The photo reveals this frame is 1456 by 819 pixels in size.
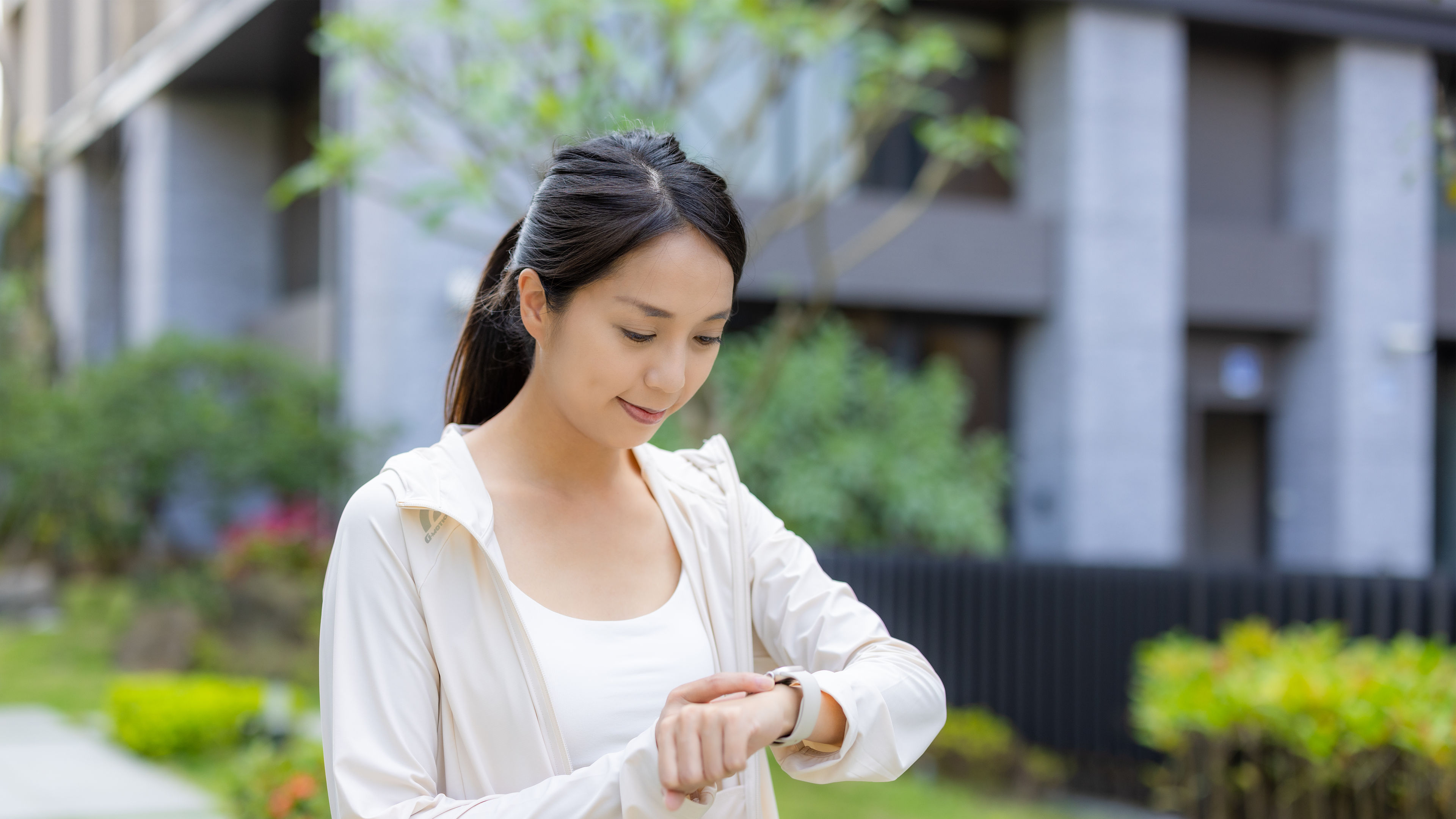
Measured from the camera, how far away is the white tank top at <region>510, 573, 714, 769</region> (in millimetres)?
1537

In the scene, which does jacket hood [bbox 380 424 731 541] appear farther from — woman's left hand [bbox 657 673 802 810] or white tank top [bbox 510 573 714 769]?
woman's left hand [bbox 657 673 802 810]

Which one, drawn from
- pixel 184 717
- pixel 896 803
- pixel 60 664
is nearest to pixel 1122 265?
pixel 896 803

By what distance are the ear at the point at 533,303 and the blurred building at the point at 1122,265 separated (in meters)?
8.08

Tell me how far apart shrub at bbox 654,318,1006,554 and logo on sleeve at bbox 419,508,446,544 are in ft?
24.7

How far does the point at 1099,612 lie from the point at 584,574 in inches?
237

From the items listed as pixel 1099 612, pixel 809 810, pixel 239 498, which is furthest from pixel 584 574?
pixel 239 498

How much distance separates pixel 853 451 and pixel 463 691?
833cm

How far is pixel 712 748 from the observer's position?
130 cm

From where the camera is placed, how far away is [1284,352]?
13.1m

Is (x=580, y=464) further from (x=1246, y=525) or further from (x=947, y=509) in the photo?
(x=1246, y=525)

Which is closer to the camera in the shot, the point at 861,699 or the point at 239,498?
the point at 861,699

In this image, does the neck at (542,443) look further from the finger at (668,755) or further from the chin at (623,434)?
the finger at (668,755)

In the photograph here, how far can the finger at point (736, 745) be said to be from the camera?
130 cm

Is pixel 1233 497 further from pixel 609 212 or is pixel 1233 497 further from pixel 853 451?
pixel 609 212
